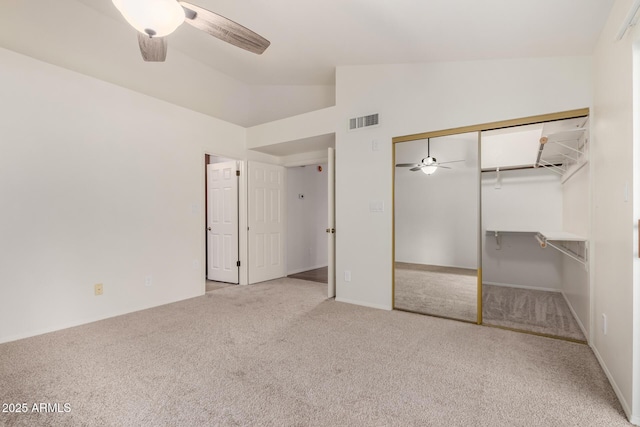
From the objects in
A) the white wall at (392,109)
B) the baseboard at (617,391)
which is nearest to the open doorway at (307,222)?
the white wall at (392,109)

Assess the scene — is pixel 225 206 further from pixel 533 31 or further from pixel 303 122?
pixel 533 31

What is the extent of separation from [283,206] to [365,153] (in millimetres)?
2199

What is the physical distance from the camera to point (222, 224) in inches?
196

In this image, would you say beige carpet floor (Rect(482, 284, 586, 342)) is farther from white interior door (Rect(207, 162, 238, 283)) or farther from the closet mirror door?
white interior door (Rect(207, 162, 238, 283))

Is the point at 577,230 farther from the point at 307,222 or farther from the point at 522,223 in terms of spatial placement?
the point at 307,222

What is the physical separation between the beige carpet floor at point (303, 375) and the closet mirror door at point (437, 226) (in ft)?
1.33

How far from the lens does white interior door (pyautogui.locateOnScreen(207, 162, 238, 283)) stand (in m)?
4.83

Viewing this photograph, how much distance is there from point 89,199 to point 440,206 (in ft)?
12.3

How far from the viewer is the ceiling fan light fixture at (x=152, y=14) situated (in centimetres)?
154

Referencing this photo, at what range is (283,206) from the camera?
5.40 m

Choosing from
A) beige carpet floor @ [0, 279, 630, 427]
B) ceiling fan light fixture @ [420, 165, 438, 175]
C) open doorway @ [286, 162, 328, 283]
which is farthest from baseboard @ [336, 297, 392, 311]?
ceiling fan light fixture @ [420, 165, 438, 175]

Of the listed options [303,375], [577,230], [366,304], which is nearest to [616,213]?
[577,230]

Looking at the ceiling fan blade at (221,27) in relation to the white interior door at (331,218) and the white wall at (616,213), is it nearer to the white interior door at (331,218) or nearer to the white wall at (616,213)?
the white interior door at (331,218)

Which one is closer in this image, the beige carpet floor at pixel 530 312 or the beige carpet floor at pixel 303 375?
the beige carpet floor at pixel 303 375
